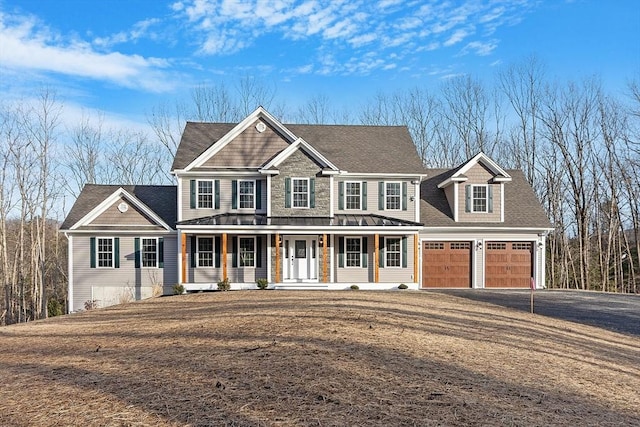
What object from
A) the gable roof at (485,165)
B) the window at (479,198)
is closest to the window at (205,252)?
the gable roof at (485,165)

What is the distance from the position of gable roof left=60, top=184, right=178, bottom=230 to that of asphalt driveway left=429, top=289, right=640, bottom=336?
14.2 meters

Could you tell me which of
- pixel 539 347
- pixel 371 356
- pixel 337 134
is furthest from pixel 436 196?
pixel 371 356

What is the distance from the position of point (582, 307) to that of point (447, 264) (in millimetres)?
7283

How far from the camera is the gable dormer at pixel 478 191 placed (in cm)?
2359

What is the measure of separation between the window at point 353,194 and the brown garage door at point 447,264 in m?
3.82

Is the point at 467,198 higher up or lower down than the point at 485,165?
lower down

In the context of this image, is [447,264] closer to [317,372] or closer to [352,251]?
[352,251]

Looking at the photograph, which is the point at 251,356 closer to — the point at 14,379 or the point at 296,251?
the point at 14,379

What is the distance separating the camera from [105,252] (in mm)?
21938

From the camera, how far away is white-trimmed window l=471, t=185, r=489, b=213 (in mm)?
23766

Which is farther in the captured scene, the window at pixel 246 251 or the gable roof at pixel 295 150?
the window at pixel 246 251

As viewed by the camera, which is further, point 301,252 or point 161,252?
point 301,252

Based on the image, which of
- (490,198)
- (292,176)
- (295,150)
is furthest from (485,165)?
(292,176)

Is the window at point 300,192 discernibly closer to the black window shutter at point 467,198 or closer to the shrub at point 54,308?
the black window shutter at point 467,198
